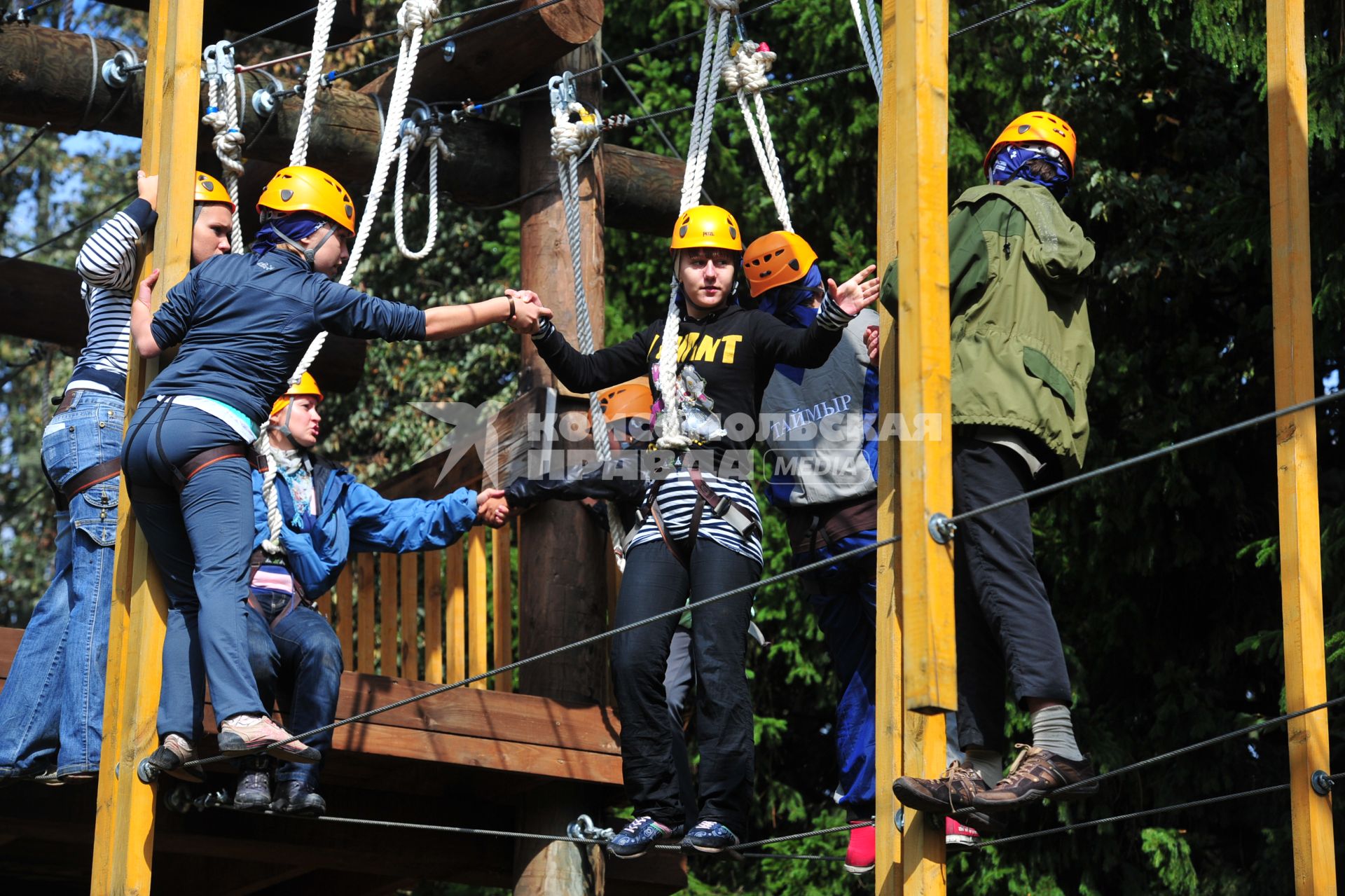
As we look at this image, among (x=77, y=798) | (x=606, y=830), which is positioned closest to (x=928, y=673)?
(x=606, y=830)

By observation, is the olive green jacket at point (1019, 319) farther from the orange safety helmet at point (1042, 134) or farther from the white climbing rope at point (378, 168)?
the white climbing rope at point (378, 168)

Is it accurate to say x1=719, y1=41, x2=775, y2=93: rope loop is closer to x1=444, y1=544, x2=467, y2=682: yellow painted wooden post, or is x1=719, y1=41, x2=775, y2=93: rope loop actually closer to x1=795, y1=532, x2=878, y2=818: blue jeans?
x1=795, y1=532, x2=878, y2=818: blue jeans

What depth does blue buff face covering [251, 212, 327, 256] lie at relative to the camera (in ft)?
18.4

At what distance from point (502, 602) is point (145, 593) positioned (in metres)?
2.01

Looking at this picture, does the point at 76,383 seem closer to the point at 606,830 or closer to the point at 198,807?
the point at 198,807

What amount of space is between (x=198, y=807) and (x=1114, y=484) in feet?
20.3

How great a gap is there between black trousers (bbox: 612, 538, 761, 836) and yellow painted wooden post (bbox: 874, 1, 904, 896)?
3.26ft

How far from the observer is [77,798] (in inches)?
266

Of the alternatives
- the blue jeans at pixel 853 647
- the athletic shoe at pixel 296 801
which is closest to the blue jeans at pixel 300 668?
the athletic shoe at pixel 296 801

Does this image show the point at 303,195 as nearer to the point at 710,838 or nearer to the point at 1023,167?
the point at 1023,167

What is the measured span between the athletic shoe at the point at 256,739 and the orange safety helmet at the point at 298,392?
152 cm

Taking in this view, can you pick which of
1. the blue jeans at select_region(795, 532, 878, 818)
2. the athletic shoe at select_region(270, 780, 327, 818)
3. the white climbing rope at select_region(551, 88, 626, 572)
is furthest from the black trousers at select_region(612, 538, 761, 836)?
the white climbing rope at select_region(551, 88, 626, 572)

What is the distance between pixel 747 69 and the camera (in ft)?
22.1

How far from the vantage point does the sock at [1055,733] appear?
14.6 ft
